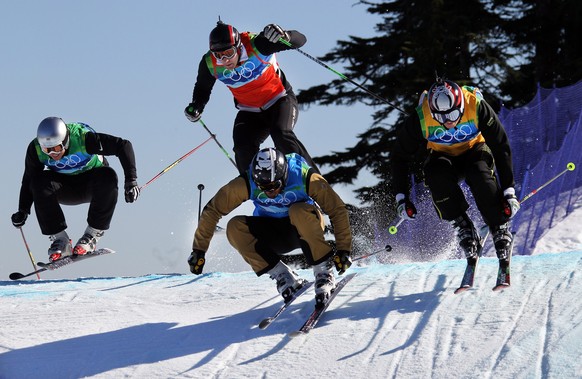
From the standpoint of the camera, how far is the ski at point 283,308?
628cm

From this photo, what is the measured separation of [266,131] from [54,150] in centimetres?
184

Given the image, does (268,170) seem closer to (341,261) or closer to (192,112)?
(341,261)

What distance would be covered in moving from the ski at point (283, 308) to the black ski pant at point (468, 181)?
1067 millimetres

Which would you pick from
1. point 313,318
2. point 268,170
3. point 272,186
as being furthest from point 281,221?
point 313,318

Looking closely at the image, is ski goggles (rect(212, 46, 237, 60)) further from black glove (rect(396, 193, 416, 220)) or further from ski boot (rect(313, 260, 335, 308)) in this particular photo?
ski boot (rect(313, 260, 335, 308))

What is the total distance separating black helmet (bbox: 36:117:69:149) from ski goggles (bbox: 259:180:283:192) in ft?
8.71

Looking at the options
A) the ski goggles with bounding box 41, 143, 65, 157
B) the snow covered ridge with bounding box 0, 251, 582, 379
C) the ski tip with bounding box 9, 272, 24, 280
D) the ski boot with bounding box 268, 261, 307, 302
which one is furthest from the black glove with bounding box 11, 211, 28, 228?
the ski boot with bounding box 268, 261, 307, 302

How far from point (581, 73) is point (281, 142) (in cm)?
1134

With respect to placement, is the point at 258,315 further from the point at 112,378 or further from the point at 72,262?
the point at 72,262

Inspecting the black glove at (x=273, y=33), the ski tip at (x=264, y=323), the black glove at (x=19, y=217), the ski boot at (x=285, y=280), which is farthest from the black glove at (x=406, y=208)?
the black glove at (x=19, y=217)

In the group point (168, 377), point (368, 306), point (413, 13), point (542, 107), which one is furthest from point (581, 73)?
point (168, 377)

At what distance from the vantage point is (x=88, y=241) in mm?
9000

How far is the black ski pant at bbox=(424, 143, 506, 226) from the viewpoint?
680cm

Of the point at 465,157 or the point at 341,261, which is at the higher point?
the point at 465,157
